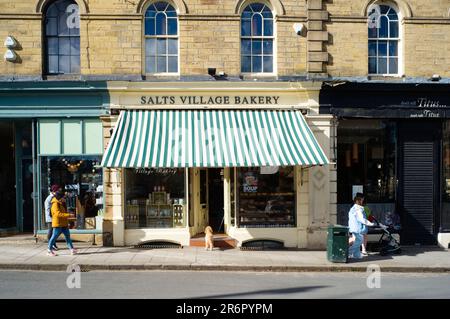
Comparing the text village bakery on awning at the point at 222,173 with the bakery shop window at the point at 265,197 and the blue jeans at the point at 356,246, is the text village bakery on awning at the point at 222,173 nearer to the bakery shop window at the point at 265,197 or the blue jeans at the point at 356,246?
the bakery shop window at the point at 265,197

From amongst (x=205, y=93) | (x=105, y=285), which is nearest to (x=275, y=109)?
(x=205, y=93)

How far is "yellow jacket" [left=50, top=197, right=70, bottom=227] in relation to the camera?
37.7ft

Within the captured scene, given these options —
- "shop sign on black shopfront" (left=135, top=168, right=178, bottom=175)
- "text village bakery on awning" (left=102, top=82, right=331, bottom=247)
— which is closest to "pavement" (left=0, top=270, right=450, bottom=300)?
"text village bakery on awning" (left=102, top=82, right=331, bottom=247)

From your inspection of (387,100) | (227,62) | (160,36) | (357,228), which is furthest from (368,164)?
(160,36)

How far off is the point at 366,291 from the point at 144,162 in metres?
6.22

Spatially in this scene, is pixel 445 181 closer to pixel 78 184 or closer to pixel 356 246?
pixel 356 246

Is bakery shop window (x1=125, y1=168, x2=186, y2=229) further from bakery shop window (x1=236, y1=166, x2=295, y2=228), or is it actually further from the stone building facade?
bakery shop window (x1=236, y1=166, x2=295, y2=228)

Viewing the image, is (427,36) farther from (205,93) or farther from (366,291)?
(366,291)

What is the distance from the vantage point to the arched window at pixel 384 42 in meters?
13.7

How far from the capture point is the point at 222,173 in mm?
13719

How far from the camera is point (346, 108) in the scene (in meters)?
13.3

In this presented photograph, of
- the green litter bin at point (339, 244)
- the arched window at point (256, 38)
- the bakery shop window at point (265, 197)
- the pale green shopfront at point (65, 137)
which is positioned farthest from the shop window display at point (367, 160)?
the pale green shopfront at point (65, 137)

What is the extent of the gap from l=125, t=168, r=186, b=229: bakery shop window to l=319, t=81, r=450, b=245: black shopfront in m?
5.00

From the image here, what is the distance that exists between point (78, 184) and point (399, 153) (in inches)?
402
